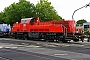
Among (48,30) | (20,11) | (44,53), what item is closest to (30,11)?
(20,11)

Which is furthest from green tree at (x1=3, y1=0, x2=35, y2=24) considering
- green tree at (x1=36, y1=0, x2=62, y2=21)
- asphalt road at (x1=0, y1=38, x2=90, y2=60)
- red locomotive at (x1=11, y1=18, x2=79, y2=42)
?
asphalt road at (x1=0, y1=38, x2=90, y2=60)

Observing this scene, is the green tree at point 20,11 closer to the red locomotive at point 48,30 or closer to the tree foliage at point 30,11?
the tree foliage at point 30,11

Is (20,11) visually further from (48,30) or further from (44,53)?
(44,53)

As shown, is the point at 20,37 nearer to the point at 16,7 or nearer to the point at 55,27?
the point at 55,27

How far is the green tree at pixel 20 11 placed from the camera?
6444 centimetres

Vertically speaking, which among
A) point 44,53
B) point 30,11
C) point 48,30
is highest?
point 30,11

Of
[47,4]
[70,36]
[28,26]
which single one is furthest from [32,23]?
[47,4]

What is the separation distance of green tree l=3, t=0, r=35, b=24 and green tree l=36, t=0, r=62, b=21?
1523 mm

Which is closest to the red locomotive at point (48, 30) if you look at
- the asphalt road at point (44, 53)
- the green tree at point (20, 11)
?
the asphalt road at point (44, 53)

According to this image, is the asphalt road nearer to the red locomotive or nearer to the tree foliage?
the red locomotive

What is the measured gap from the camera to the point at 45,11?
65688 mm

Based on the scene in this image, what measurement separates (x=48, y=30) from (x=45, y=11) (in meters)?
34.5

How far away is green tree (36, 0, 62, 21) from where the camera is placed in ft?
214

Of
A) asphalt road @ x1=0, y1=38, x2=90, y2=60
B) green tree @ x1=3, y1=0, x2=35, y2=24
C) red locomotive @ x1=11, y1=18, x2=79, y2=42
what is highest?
green tree @ x1=3, y1=0, x2=35, y2=24
